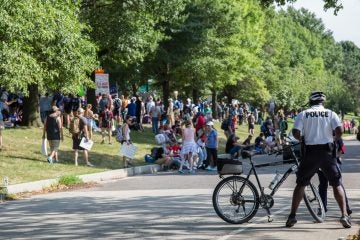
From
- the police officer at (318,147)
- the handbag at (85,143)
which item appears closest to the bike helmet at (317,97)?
the police officer at (318,147)

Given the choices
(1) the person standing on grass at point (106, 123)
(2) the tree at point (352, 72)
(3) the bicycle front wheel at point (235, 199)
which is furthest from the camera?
(2) the tree at point (352, 72)

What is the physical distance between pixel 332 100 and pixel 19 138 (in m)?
81.1

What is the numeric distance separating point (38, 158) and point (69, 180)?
3.82m

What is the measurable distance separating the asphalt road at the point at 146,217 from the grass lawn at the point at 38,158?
2.92 meters

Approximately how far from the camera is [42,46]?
22469 millimetres

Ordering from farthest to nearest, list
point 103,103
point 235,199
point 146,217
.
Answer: point 103,103
point 146,217
point 235,199

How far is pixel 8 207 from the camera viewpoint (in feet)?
44.4

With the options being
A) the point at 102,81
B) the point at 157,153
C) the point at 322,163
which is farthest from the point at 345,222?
the point at 157,153

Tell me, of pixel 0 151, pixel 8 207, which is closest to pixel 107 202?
pixel 8 207

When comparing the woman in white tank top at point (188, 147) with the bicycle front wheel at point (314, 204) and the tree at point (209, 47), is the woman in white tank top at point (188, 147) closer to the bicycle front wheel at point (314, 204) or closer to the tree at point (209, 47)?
the bicycle front wheel at point (314, 204)

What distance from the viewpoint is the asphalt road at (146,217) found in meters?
9.39

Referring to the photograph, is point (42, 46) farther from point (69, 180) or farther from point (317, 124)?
point (317, 124)

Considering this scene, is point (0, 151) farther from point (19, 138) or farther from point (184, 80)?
point (184, 80)

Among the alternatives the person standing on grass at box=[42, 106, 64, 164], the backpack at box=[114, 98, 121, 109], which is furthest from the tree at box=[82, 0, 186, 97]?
the person standing on grass at box=[42, 106, 64, 164]
